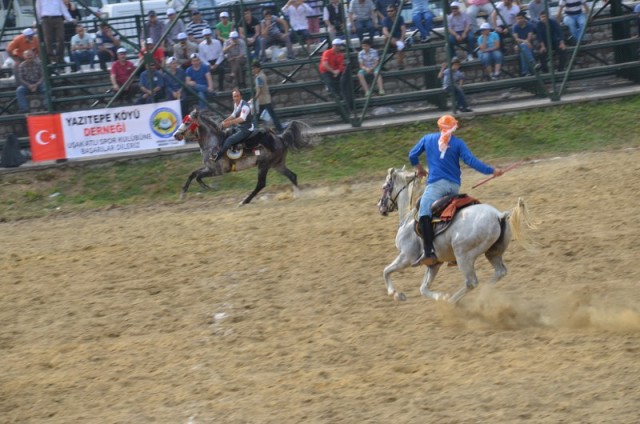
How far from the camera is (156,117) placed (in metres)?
20.9

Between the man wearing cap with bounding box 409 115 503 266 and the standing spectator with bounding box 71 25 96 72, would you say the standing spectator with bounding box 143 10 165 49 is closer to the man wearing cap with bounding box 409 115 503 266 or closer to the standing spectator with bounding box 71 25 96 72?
the standing spectator with bounding box 71 25 96 72

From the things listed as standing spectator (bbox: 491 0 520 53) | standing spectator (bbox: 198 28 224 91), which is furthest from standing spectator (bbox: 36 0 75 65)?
standing spectator (bbox: 491 0 520 53)

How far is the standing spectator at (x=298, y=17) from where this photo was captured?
2295 centimetres

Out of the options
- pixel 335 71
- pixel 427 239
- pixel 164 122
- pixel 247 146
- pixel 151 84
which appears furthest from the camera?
pixel 335 71

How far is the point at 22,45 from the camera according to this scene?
22141 millimetres

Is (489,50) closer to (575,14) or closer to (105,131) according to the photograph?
(575,14)

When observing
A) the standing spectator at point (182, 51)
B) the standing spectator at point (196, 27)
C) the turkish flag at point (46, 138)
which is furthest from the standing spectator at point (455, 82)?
the turkish flag at point (46, 138)

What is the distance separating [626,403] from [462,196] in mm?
3516

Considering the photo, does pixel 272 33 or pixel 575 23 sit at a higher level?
pixel 272 33

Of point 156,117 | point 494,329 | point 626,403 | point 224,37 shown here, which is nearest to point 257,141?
point 156,117

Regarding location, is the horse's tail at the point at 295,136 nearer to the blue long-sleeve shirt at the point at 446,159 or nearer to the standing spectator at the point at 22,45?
the standing spectator at the point at 22,45

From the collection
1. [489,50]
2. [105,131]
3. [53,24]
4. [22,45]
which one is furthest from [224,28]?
[489,50]

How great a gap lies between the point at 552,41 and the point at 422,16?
127 inches

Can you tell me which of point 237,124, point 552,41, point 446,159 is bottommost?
point 237,124
